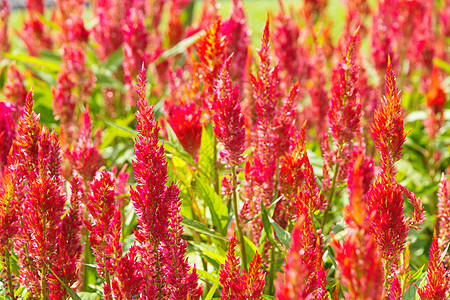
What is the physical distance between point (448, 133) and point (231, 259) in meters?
3.17

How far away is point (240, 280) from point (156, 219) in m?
0.24

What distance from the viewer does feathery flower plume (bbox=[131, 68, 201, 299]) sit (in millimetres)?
1158

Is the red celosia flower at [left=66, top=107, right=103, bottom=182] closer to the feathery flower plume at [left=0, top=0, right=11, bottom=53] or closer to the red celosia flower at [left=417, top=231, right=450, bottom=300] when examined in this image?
the red celosia flower at [left=417, top=231, right=450, bottom=300]

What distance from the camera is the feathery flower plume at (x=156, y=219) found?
1158mm

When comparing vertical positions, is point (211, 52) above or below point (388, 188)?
above

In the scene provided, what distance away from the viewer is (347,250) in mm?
805

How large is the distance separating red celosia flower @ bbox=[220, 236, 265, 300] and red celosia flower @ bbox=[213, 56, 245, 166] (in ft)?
1.09

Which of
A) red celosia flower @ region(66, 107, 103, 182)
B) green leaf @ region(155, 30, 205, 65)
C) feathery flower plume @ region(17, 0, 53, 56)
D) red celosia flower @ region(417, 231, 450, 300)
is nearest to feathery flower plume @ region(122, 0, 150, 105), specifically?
green leaf @ region(155, 30, 205, 65)

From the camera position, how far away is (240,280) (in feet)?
3.88

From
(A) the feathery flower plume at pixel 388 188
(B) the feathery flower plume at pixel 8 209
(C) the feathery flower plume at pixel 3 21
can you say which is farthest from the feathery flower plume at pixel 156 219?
(C) the feathery flower plume at pixel 3 21

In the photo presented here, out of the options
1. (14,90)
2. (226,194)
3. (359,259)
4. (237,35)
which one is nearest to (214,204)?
(226,194)

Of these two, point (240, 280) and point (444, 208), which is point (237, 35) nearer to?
point (444, 208)

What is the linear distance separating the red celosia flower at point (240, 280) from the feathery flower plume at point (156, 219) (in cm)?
9

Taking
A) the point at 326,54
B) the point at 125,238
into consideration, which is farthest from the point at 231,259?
the point at 326,54
